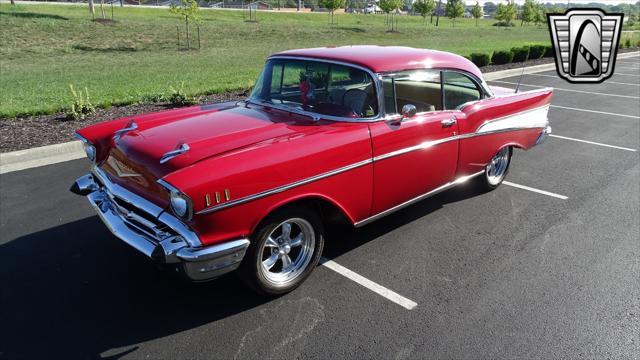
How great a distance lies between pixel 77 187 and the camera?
3.89 metres

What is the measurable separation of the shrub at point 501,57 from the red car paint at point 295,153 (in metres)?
14.0

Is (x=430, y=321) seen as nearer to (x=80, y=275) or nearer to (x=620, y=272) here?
(x=620, y=272)

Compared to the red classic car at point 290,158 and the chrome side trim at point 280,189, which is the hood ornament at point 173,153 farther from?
the chrome side trim at point 280,189

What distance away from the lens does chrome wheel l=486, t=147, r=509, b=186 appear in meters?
5.46

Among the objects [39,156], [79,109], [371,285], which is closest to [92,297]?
[371,285]

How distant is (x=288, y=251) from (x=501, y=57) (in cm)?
1655

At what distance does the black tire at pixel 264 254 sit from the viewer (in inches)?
122

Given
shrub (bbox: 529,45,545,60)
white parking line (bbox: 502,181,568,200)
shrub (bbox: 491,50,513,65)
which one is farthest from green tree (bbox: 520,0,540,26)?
white parking line (bbox: 502,181,568,200)

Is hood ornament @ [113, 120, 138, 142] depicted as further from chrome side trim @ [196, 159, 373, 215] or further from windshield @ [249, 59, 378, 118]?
chrome side trim @ [196, 159, 373, 215]

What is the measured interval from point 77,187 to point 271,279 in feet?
6.19

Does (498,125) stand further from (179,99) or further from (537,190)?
(179,99)

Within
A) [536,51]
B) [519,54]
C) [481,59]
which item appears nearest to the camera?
[481,59]

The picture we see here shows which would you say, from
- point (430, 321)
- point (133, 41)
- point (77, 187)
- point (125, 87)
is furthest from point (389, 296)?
point (133, 41)

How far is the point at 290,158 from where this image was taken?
124 inches
